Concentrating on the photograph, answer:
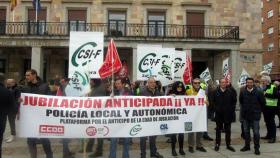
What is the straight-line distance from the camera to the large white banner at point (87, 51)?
408 inches

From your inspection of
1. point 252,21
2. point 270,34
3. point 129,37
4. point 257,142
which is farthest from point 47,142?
point 270,34

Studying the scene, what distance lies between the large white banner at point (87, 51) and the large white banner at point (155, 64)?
109 inches

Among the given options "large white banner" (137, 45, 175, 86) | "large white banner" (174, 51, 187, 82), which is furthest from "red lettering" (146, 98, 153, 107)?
"large white banner" (174, 51, 187, 82)

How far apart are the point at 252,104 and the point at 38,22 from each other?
19.5 meters

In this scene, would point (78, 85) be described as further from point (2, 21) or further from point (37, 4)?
point (2, 21)

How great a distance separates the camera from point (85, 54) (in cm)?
1039

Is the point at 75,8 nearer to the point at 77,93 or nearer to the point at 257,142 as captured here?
the point at 77,93

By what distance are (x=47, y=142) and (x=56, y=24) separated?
1975 cm

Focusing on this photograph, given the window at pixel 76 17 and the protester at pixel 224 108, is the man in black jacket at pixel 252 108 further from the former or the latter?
the window at pixel 76 17

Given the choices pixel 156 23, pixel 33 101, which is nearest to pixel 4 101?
pixel 33 101

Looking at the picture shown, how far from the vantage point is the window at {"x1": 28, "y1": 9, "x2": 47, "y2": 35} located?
2738 centimetres

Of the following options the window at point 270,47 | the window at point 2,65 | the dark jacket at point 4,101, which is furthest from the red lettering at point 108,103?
the window at point 270,47

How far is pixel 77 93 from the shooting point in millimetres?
11641

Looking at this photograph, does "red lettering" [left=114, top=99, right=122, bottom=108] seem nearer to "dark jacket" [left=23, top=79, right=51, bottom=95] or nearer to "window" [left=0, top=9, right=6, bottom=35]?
"dark jacket" [left=23, top=79, right=51, bottom=95]
